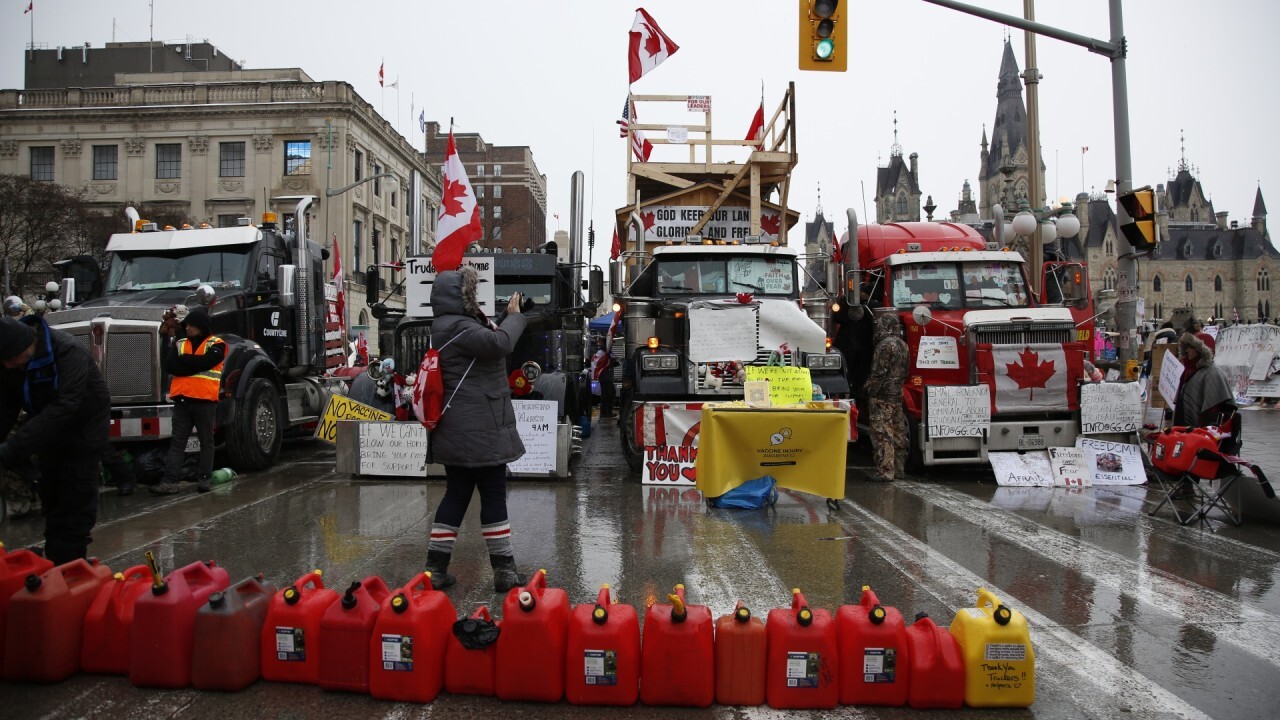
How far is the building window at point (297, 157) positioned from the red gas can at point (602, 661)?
170 ft

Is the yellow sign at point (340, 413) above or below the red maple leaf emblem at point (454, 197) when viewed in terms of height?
below

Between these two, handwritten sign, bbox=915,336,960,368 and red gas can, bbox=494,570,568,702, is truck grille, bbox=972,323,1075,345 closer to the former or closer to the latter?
handwritten sign, bbox=915,336,960,368

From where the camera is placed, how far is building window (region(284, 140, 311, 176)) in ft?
165

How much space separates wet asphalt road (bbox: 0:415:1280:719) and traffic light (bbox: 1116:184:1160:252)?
133 inches

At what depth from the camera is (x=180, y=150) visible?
2007 inches

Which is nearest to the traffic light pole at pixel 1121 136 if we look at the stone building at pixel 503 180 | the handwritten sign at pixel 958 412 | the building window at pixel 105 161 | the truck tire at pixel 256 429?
the handwritten sign at pixel 958 412

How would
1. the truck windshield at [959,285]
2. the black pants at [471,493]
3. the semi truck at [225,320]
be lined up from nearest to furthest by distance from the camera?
the black pants at [471,493] → the semi truck at [225,320] → the truck windshield at [959,285]

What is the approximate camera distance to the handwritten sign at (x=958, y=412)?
33.9 feet

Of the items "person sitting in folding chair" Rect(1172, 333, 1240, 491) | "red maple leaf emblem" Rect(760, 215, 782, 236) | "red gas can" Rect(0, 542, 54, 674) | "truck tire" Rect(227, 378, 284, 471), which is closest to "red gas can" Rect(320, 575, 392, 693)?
"red gas can" Rect(0, 542, 54, 674)

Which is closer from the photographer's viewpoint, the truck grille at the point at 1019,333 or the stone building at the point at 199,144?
the truck grille at the point at 1019,333

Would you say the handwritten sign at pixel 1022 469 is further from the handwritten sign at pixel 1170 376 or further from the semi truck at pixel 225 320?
the semi truck at pixel 225 320

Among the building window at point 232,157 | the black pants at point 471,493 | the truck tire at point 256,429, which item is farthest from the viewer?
the building window at point 232,157

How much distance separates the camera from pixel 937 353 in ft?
35.8

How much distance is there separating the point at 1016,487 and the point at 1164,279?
444 ft
